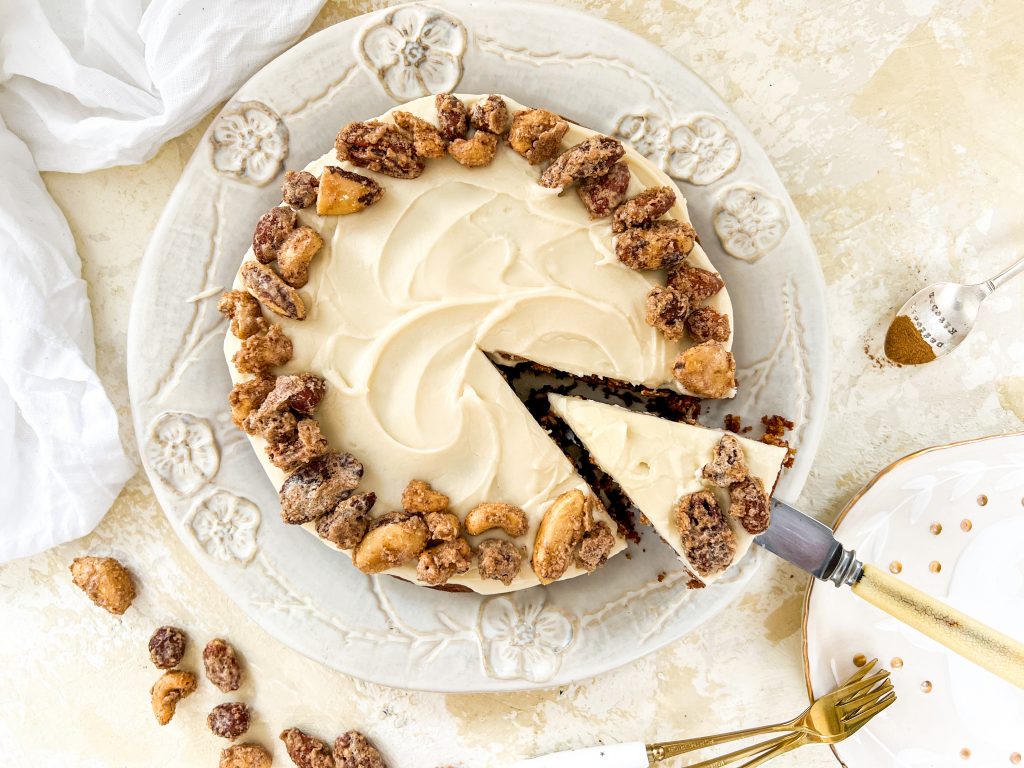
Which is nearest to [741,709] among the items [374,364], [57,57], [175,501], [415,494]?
[415,494]

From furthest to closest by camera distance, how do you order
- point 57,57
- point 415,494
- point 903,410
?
point 903,410, point 57,57, point 415,494

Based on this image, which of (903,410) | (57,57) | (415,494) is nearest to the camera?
(415,494)

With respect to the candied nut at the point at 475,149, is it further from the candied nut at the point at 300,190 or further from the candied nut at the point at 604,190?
the candied nut at the point at 300,190

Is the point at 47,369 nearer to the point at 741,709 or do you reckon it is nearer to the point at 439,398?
the point at 439,398

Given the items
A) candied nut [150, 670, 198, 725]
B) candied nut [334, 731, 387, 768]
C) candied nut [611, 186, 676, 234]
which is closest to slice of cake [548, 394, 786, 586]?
candied nut [611, 186, 676, 234]

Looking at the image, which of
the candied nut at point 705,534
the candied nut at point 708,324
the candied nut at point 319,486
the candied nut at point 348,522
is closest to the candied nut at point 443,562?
the candied nut at point 348,522

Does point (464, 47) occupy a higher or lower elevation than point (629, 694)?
higher

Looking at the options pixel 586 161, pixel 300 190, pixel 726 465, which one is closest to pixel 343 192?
pixel 300 190
